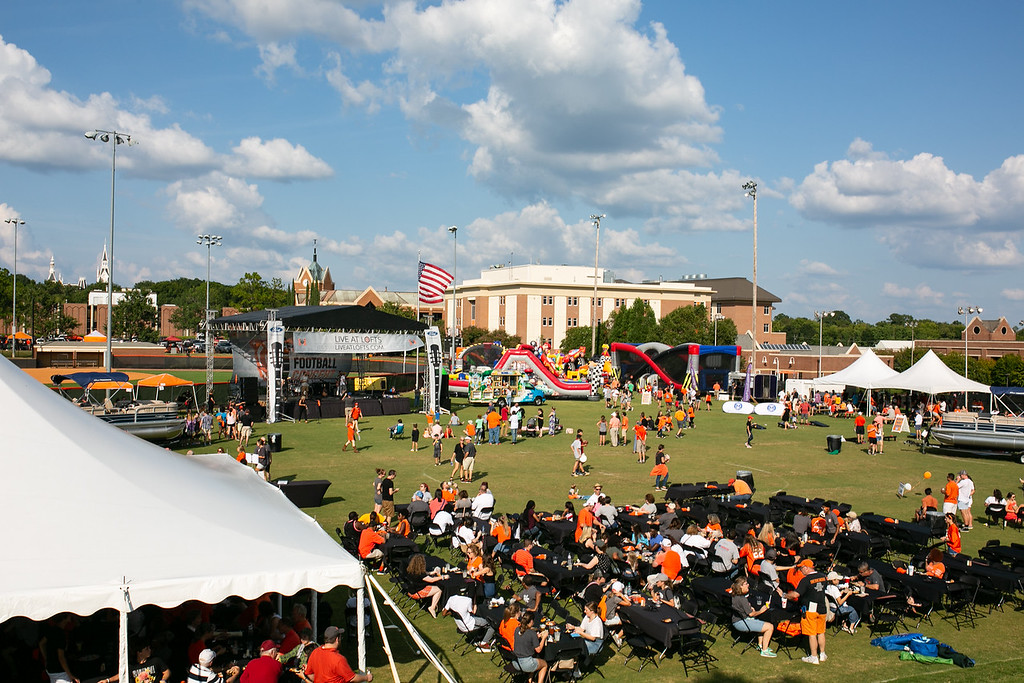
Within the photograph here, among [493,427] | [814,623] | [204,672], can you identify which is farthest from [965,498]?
[204,672]

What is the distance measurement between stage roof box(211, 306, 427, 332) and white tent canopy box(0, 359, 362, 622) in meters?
28.1

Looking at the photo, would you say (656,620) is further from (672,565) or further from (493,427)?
(493,427)

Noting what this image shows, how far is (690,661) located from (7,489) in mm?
8101

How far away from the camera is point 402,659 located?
934 cm

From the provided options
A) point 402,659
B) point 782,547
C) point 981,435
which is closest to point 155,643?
point 402,659

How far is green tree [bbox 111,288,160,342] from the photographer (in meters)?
89.6

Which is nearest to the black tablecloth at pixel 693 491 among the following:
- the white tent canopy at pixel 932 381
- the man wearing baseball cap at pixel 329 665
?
the man wearing baseball cap at pixel 329 665

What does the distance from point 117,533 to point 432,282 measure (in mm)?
32343

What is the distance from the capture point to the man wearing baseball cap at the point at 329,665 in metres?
7.33

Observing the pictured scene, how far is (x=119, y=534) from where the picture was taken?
284 inches

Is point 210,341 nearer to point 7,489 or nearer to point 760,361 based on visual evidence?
point 7,489

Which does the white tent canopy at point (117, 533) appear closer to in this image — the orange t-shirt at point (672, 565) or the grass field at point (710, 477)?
the grass field at point (710, 477)

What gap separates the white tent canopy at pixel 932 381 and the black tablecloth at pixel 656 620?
1151 inches

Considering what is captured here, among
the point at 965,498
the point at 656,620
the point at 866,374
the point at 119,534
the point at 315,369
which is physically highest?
the point at 866,374
